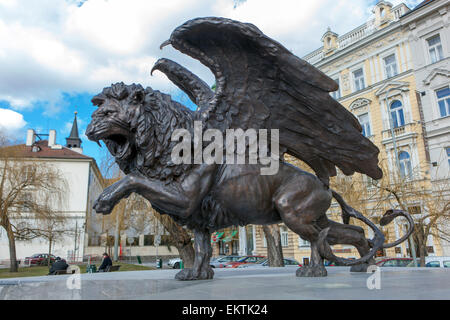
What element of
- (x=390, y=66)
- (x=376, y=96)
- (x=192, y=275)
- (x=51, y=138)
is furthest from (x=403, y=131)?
(x=51, y=138)

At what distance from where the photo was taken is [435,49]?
21062mm

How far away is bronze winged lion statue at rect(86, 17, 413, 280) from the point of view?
373 centimetres

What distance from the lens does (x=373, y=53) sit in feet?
78.1

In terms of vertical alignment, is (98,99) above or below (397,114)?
below

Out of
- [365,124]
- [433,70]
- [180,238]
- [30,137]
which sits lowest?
[180,238]

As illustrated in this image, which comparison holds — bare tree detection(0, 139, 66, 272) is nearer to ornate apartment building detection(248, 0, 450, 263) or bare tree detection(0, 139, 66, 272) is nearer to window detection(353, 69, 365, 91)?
ornate apartment building detection(248, 0, 450, 263)

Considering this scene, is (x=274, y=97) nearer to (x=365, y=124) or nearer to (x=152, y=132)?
(x=152, y=132)

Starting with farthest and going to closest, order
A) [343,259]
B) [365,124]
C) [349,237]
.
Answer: [365,124], [349,237], [343,259]

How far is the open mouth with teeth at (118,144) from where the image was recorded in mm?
3879

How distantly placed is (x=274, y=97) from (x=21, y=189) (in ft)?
67.3

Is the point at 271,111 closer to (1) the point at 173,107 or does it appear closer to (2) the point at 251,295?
(1) the point at 173,107

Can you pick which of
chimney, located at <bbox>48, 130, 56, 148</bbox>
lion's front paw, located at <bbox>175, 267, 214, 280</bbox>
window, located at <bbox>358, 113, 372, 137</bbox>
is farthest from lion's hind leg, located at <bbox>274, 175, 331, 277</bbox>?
chimney, located at <bbox>48, 130, 56, 148</bbox>

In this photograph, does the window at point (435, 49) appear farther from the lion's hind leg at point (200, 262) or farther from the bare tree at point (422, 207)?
the lion's hind leg at point (200, 262)

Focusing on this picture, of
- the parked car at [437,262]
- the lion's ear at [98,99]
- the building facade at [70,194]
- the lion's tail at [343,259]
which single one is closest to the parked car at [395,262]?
the parked car at [437,262]
